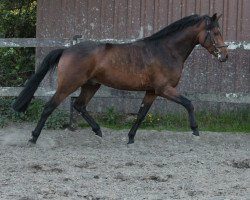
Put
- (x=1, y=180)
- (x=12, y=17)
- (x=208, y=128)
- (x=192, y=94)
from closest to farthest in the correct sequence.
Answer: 1. (x=1, y=180)
2. (x=192, y=94)
3. (x=208, y=128)
4. (x=12, y=17)

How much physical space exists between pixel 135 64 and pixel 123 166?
201 centimetres

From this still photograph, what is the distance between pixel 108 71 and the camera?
320 inches

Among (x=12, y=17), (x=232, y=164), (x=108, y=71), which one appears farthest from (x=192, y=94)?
(x=12, y=17)

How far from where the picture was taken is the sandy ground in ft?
17.9

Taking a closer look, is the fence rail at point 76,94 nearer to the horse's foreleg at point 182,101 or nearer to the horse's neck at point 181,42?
the horse's neck at point 181,42

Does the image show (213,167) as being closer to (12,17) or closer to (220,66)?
(220,66)

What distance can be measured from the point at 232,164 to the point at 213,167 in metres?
0.37

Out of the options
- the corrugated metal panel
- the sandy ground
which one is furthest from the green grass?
the corrugated metal panel

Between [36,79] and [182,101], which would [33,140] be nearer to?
[36,79]

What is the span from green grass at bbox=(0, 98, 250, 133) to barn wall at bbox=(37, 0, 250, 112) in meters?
0.21

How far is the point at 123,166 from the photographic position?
6.66 m

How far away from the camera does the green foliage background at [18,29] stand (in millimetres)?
11695

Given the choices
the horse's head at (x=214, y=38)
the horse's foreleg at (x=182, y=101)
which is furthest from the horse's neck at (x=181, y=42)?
the horse's foreleg at (x=182, y=101)

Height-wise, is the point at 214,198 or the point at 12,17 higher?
the point at 12,17
